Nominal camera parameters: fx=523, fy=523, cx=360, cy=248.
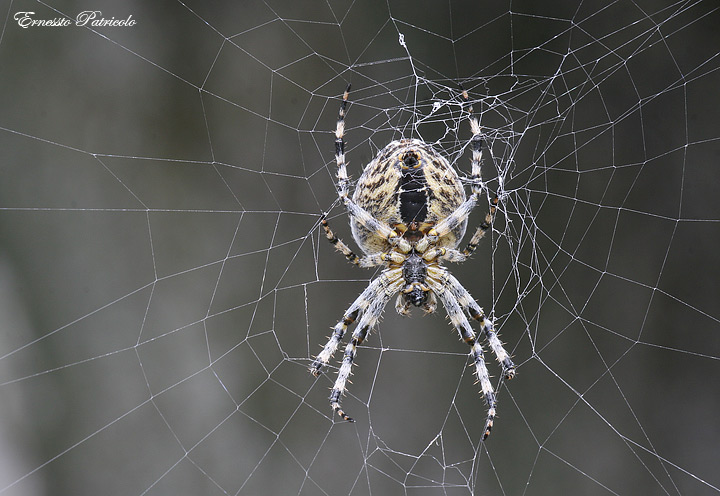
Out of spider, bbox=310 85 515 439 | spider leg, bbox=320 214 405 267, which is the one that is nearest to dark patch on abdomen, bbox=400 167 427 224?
spider, bbox=310 85 515 439

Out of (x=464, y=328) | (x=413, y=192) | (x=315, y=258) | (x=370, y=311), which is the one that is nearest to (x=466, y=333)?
(x=464, y=328)

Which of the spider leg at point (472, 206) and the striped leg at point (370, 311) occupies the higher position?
the spider leg at point (472, 206)

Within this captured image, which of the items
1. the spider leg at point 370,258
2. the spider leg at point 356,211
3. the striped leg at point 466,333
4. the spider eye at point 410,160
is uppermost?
the spider eye at point 410,160

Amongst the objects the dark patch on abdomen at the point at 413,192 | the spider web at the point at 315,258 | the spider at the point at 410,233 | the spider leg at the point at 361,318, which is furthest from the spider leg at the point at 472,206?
A: the spider web at the point at 315,258

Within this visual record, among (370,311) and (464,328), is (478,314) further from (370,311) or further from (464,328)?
(370,311)

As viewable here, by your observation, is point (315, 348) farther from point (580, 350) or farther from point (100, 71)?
point (100, 71)

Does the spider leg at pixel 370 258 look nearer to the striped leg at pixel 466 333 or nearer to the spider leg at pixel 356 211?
the spider leg at pixel 356 211

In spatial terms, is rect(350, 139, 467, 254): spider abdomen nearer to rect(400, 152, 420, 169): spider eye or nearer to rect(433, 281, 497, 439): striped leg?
rect(400, 152, 420, 169): spider eye

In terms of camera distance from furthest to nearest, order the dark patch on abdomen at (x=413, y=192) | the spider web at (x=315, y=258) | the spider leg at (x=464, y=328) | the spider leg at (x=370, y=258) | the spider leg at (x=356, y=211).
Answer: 1. the spider web at (x=315, y=258)
2. the spider leg at (x=464, y=328)
3. the spider leg at (x=370, y=258)
4. the spider leg at (x=356, y=211)
5. the dark patch on abdomen at (x=413, y=192)
